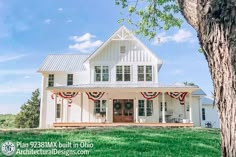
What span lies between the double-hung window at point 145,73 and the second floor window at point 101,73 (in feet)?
9.34

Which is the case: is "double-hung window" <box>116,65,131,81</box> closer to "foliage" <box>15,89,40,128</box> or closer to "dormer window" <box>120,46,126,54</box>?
"dormer window" <box>120,46,126,54</box>

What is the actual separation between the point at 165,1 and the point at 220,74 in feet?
29.6

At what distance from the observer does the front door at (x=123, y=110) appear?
74.0 feet

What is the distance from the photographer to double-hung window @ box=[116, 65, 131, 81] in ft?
75.6

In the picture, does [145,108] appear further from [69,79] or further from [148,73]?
[69,79]

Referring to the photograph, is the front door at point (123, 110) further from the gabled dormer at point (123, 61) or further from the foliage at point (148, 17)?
the foliage at point (148, 17)

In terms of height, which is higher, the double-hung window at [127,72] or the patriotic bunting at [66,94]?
the double-hung window at [127,72]

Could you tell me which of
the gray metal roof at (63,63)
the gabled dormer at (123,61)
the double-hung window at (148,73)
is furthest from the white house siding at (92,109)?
the gray metal roof at (63,63)

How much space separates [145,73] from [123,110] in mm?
3699

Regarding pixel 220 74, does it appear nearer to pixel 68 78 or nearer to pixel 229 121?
pixel 229 121

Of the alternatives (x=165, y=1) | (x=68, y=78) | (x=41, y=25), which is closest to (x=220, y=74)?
(x=165, y=1)

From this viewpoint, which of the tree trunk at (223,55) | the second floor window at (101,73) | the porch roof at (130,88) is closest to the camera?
the tree trunk at (223,55)

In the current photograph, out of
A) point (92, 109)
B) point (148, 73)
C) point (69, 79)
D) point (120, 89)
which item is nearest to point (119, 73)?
point (148, 73)

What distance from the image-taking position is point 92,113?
22750mm
